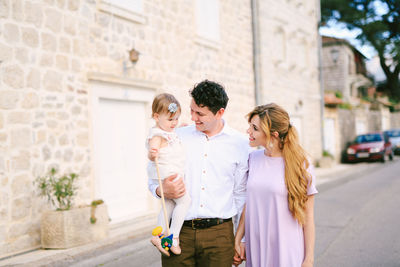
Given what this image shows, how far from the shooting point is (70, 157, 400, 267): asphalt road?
16.5 ft

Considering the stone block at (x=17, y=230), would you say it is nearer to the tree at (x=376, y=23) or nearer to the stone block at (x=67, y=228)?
the stone block at (x=67, y=228)

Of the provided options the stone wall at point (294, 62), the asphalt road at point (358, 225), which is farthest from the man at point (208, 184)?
the stone wall at point (294, 62)

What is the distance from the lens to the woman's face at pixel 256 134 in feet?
8.55

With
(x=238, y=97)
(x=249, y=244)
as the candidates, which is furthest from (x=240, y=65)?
(x=249, y=244)

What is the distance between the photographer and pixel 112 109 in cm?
757

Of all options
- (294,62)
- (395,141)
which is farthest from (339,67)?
(294,62)

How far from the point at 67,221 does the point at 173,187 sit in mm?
3540

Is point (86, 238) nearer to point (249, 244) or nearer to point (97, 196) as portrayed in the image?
point (97, 196)

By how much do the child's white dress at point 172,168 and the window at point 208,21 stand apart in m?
7.66

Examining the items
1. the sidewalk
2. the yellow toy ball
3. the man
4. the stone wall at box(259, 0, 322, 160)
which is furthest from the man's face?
the stone wall at box(259, 0, 322, 160)

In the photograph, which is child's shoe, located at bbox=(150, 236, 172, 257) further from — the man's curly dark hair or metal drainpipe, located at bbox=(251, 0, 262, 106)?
metal drainpipe, located at bbox=(251, 0, 262, 106)

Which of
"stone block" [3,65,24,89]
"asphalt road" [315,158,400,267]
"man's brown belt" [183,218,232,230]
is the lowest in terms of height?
"asphalt road" [315,158,400,267]

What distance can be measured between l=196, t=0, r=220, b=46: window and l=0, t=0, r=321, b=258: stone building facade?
3 cm

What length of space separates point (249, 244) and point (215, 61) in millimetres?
8428
